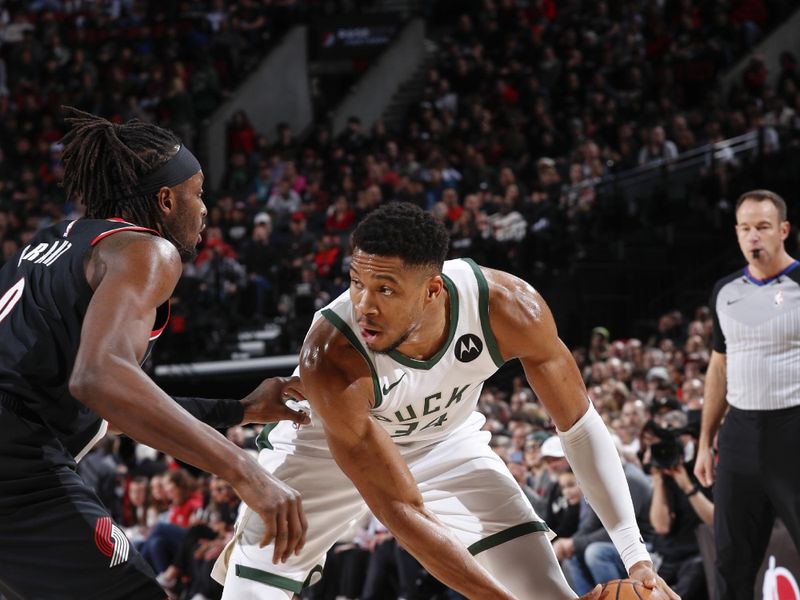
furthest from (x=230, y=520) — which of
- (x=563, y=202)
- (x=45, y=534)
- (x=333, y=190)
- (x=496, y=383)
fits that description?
(x=333, y=190)

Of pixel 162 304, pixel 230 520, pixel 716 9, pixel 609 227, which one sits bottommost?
pixel 230 520

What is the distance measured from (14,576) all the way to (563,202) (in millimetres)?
10333

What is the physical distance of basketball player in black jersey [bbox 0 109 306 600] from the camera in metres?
2.53

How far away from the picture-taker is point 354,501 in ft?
14.0

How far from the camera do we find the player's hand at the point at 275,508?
2559 mm

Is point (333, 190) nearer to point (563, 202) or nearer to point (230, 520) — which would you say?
point (563, 202)

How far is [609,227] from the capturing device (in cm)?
1277

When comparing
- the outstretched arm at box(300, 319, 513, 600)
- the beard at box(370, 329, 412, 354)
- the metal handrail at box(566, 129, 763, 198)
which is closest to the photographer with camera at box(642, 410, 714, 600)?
the beard at box(370, 329, 412, 354)

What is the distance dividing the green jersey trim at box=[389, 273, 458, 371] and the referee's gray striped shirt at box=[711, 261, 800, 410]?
6.72 feet

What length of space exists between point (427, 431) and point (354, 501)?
37 cm

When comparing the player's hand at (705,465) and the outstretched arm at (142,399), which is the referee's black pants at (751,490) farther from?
the outstretched arm at (142,399)

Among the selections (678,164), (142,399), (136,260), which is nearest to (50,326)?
(136,260)

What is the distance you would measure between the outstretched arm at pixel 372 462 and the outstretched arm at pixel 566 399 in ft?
1.69

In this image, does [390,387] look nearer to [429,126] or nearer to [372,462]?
[372,462]
